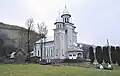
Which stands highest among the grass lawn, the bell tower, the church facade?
the bell tower

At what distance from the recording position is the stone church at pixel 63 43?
67375 mm

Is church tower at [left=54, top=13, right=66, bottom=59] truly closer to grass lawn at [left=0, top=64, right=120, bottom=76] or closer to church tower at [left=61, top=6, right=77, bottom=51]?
church tower at [left=61, top=6, right=77, bottom=51]

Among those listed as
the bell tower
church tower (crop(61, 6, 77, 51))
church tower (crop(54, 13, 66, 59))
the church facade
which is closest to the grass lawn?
the church facade

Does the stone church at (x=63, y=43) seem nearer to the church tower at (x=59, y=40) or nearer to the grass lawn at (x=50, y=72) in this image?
the church tower at (x=59, y=40)

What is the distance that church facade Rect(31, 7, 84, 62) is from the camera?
6738cm

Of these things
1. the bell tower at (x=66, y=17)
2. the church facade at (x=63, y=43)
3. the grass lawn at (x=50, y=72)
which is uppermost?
the bell tower at (x=66, y=17)

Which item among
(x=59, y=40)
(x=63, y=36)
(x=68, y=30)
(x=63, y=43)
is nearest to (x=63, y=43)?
(x=63, y=43)

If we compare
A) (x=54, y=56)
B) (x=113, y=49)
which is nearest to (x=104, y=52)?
(x=113, y=49)

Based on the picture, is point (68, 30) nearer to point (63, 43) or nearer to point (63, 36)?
point (63, 36)

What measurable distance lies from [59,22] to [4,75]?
171ft

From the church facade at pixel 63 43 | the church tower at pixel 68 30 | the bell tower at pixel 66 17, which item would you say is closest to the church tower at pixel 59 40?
the church facade at pixel 63 43

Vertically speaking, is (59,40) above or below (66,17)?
below

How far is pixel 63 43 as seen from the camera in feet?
227

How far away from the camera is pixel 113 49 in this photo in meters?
59.2
